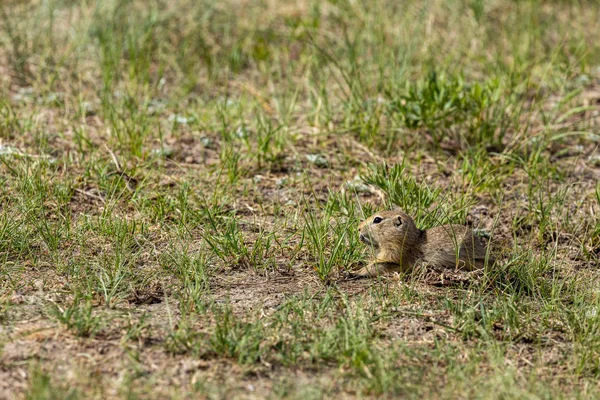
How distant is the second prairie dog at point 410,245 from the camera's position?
486 cm

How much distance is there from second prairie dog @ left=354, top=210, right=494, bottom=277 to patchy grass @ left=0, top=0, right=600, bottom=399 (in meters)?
0.11

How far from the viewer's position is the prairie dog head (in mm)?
4848

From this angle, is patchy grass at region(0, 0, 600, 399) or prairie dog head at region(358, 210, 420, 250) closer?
patchy grass at region(0, 0, 600, 399)

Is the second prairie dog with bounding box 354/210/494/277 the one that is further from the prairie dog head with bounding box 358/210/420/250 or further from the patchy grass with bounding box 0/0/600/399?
the patchy grass with bounding box 0/0/600/399

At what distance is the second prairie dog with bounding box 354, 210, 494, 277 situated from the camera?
15.9ft

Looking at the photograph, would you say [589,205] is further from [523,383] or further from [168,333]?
[168,333]

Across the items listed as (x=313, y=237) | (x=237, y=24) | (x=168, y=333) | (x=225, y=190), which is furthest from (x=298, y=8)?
(x=168, y=333)

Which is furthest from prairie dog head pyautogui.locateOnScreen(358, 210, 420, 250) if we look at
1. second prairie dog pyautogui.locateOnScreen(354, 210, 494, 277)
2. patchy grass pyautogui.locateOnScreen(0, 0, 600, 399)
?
patchy grass pyautogui.locateOnScreen(0, 0, 600, 399)

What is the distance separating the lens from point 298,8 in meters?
8.50

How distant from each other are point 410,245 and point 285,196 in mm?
1240

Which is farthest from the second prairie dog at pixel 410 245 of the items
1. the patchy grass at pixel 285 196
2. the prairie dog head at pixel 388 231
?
the patchy grass at pixel 285 196

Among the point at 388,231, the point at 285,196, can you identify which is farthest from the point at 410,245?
the point at 285,196

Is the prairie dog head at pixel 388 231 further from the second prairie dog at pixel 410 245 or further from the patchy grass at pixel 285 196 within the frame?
the patchy grass at pixel 285 196

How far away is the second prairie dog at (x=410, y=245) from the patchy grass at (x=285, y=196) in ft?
0.37
